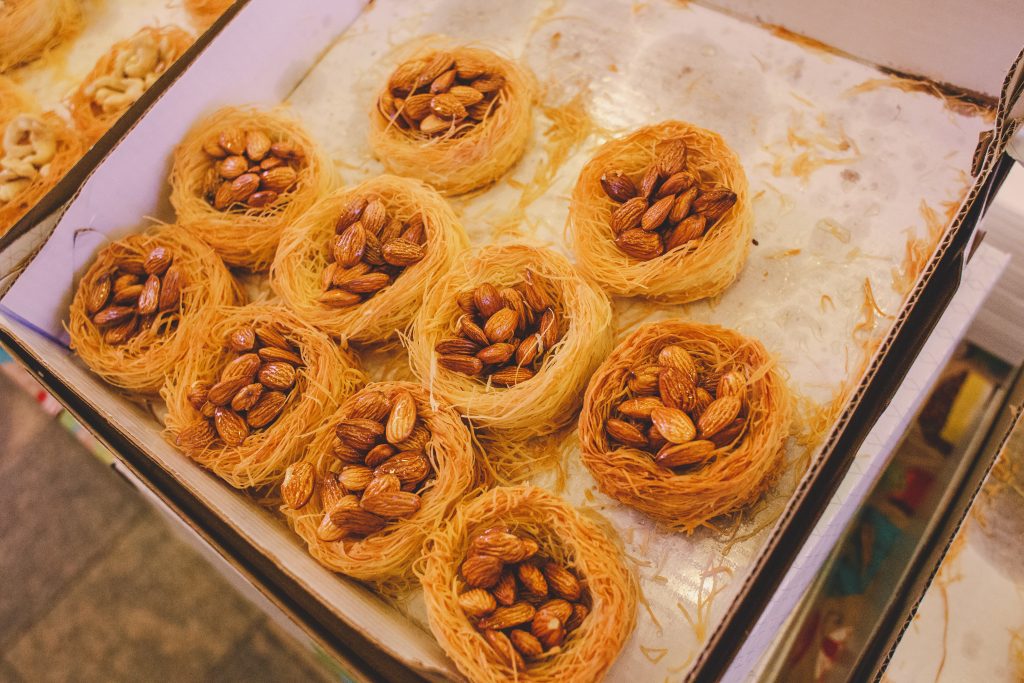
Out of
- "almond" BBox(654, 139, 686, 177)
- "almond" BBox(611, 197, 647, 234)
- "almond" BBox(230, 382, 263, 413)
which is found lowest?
"almond" BBox(230, 382, 263, 413)

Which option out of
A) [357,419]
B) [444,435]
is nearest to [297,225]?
[357,419]

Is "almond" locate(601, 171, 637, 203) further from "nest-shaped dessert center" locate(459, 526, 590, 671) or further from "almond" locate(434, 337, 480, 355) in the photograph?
"nest-shaped dessert center" locate(459, 526, 590, 671)

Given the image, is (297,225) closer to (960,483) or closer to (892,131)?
(892,131)

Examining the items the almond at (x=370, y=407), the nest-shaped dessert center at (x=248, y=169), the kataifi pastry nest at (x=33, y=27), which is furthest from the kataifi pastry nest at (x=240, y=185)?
the kataifi pastry nest at (x=33, y=27)

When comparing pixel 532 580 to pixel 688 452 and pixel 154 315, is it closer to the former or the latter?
pixel 688 452

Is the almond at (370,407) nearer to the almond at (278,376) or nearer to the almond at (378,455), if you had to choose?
the almond at (378,455)

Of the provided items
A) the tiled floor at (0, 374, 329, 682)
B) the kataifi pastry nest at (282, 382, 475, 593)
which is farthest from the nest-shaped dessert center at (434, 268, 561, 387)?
the tiled floor at (0, 374, 329, 682)
